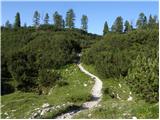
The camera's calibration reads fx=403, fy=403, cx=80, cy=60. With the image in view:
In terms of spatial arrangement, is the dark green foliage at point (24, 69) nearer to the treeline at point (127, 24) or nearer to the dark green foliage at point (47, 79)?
the dark green foliage at point (47, 79)

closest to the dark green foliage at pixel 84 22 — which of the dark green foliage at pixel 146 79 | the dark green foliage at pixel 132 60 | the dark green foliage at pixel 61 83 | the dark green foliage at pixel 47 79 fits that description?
the dark green foliage at pixel 132 60

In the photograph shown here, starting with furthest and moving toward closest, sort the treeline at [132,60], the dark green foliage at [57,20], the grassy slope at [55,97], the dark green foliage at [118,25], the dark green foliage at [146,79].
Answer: the dark green foliage at [57,20], the dark green foliage at [118,25], the grassy slope at [55,97], the treeline at [132,60], the dark green foliage at [146,79]

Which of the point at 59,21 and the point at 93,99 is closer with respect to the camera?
the point at 93,99

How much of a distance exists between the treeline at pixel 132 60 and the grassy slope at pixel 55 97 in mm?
3187

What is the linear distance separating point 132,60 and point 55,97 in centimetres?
1345

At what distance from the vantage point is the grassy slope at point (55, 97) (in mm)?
30334

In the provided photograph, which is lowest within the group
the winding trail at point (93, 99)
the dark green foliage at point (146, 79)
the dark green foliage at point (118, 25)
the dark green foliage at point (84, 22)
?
the winding trail at point (93, 99)

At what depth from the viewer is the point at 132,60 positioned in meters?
48.7

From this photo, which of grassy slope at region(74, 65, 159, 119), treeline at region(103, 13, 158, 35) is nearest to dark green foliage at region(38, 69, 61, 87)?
grassy slope at region(74, 65, 159, 119)

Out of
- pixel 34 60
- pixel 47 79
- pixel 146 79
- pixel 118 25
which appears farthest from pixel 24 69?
pixel 118 25

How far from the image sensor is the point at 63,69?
59750mm

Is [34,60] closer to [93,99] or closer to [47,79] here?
[47,79]

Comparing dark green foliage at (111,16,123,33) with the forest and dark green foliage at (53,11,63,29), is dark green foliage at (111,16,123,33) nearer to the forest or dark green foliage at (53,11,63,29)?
dark green foliage at (53,11,63,29)

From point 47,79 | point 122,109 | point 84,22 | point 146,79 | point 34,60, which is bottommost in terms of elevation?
point 122,109
